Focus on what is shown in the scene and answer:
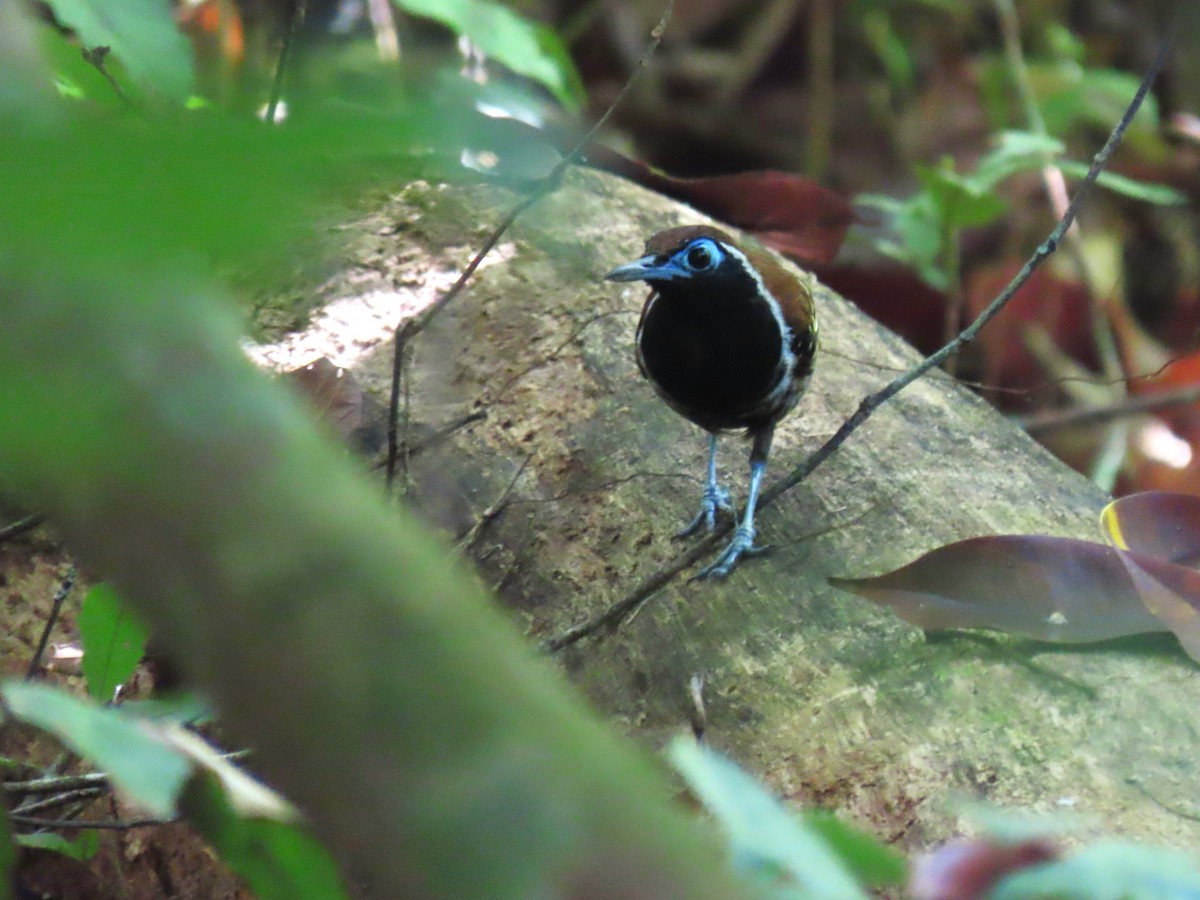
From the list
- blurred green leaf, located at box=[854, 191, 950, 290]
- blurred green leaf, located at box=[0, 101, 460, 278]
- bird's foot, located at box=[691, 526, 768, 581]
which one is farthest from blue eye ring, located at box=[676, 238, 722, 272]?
blurred green leaf, located at box=[0, 101, 460, 278]

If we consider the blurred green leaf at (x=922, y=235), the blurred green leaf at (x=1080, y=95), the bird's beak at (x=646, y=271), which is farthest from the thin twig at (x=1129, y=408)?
the bird's beak at (x=646, y=271)

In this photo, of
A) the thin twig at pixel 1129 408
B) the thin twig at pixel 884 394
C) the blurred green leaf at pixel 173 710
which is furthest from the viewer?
the thin twig at pixel 1129 408

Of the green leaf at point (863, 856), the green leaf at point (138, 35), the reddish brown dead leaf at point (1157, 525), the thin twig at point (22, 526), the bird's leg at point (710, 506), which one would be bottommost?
the bird's leg at point (710, 506)

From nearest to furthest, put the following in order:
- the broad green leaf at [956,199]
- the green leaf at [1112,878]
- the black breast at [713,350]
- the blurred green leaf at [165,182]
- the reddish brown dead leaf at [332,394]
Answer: the blurred green leaf at [165,182]
the green leaf at [1112,878]
the reddish brown dead leaf at [332,394]
the black breast at [713,350]
the broad green leaf at [956,199]

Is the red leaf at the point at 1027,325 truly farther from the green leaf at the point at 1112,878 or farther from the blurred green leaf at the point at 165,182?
the blurred green leaf at the point at 165,182

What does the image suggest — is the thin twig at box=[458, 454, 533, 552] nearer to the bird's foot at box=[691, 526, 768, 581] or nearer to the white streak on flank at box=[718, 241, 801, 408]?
the bird's foot at box=[691, 526, 768, 581]

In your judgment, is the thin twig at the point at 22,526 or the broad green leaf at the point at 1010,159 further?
the broad green leaf at the point at 1010,159

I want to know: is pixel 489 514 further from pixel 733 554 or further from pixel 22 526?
pixel 22 526

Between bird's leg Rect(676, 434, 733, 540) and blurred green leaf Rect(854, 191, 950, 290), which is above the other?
bird's leg Rect(676, 434, 733, 540)
